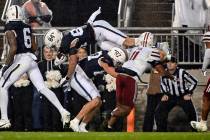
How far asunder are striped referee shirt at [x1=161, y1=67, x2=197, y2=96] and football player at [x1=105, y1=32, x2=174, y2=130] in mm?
323

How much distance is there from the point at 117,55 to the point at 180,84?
1190 mm

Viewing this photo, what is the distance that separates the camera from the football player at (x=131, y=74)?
58.1 ft

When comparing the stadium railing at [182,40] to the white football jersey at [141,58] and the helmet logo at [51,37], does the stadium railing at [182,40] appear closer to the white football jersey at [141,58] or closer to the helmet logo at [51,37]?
the helmet logo at [51,37]

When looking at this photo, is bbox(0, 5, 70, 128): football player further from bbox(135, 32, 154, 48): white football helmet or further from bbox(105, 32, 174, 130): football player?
bbox(135, 32, 154, 48): white football helmet

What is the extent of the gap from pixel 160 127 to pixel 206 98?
0.93m

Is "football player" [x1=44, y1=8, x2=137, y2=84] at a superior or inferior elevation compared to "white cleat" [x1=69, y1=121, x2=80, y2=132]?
superior

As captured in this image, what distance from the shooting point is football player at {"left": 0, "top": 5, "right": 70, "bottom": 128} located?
1775 cm

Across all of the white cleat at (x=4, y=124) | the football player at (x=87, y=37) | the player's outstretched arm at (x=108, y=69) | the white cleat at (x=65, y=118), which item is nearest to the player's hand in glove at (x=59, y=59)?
the football player at (x=87, y=37)

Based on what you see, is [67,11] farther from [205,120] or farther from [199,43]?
[205,120]

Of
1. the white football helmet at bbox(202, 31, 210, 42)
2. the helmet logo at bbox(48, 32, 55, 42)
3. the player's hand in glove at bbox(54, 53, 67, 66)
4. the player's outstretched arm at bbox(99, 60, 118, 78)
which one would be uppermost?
the helmet logo at bbox(48, 32, 55, 42)

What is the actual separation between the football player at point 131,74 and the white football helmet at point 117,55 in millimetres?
168

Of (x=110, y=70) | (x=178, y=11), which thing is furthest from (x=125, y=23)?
(x=110, y=70)

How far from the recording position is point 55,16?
73.4 feet

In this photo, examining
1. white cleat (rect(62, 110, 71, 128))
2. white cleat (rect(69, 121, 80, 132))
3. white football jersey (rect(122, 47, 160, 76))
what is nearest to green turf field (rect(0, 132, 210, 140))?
white cleat (rect(69, 121, 80, 132))
